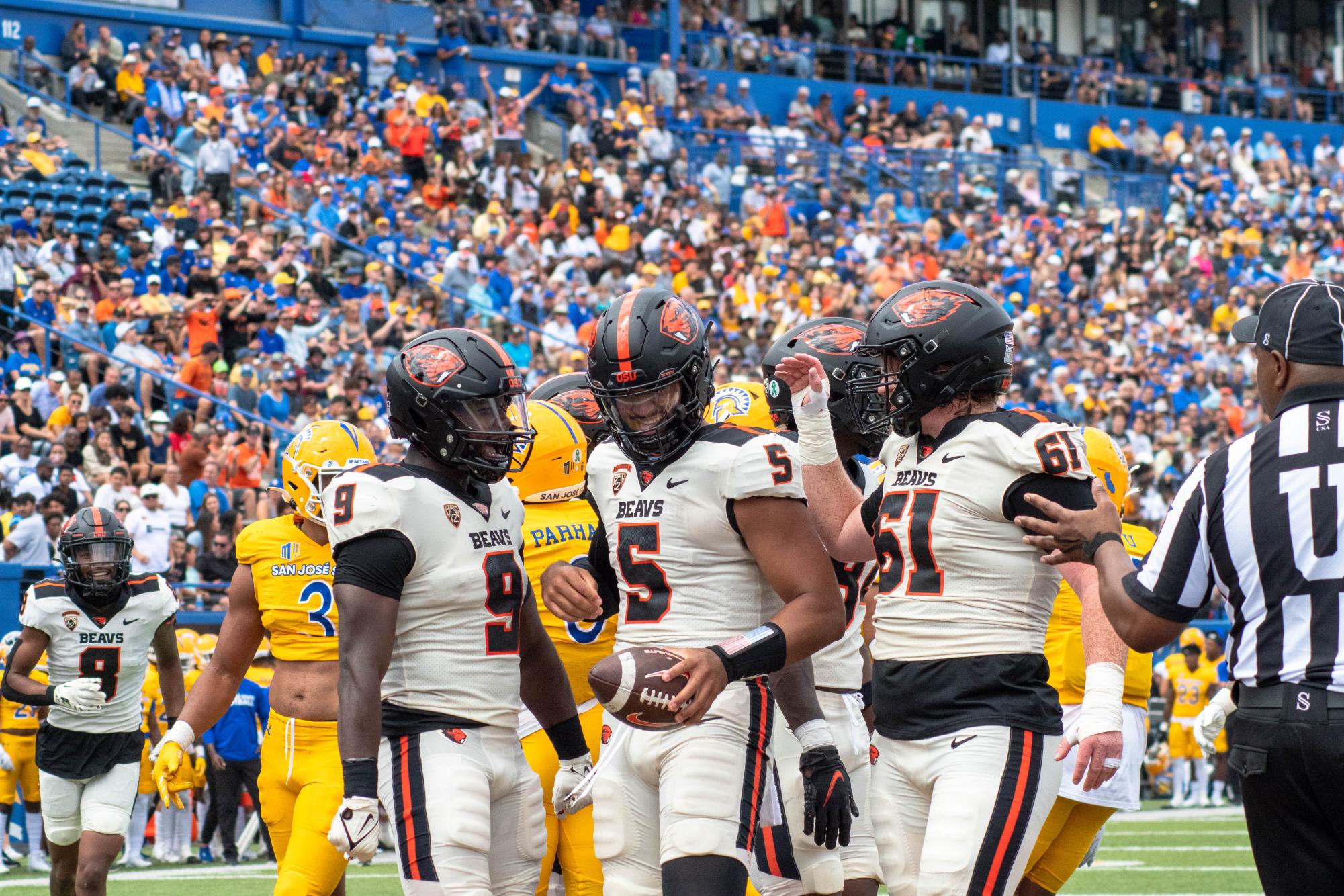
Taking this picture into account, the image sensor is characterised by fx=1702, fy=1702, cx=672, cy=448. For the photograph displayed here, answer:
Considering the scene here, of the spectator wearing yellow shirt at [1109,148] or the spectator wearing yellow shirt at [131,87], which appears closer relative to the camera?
the spectator wearing yellow shirt at [131,87]

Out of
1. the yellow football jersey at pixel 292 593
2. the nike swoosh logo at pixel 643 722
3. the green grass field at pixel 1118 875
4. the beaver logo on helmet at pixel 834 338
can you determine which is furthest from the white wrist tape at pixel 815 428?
the green grass field at pixel 1118 875

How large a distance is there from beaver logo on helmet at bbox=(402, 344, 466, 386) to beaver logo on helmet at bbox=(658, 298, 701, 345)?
22.8 inches

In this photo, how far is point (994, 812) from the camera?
426 centimetres

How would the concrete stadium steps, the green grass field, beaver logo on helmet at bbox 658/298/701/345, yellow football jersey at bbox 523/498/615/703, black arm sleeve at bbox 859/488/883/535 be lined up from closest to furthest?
beaver logo on helmet at bbox 658/298/701/345
black arm sleeve at bbox 859/488/883/535
yellow football jersey at bbox 523/498/615/703
the green grass field
the concrete stadium steps

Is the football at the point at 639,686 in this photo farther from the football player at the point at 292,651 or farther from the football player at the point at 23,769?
the football player at the point at 23,769

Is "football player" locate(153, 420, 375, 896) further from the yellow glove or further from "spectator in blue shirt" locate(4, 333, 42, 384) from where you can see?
"spectator in blue shirt" locate(4, 333, 42, 384)

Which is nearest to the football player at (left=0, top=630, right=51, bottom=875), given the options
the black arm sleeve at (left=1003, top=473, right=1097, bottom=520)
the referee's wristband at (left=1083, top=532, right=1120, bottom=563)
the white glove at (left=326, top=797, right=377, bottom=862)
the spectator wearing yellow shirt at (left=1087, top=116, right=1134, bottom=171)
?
the white glove at (left=326, top=797, right=377, bottom=862)

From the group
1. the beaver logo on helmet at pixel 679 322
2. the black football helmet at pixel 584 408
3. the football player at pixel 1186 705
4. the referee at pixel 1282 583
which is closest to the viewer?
the referee at pixel 1282 583

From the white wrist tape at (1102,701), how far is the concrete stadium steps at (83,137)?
16.7m

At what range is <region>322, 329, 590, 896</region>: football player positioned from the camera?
429cm

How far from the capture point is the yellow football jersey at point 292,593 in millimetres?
5953

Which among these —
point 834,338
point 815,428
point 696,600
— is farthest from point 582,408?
point 696,600

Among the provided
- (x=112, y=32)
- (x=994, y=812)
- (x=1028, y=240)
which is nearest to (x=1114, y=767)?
(x=994, y=812)

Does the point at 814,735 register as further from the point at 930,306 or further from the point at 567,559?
the point at 567,559
